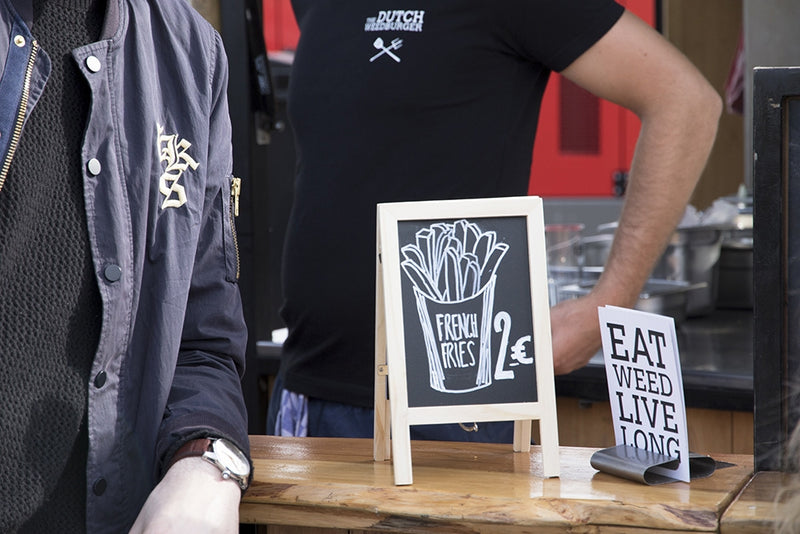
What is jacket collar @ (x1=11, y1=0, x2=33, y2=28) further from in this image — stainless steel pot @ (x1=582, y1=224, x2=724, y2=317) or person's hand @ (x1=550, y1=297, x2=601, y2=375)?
stainless steel pot @ (x1=582, y1=224, x2=724, y2=317)

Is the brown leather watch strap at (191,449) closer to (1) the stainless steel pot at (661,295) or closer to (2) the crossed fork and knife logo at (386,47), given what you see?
(2) the crossed fork and knife logo at (386,47)

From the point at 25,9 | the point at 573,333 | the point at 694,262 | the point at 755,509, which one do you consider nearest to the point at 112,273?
the point at 25,9

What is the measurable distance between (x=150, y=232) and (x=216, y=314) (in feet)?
0.44

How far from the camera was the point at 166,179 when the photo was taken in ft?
3.58

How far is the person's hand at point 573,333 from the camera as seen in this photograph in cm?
166

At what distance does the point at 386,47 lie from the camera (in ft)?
5.42

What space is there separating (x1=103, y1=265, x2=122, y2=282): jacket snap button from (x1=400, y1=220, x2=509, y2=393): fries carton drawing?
1.10 feet

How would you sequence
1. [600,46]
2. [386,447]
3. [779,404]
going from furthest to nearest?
[600,46], [386,447], [779,404]

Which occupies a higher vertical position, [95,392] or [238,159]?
[238,159]

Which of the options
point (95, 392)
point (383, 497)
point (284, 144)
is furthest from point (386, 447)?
point (284, 144)

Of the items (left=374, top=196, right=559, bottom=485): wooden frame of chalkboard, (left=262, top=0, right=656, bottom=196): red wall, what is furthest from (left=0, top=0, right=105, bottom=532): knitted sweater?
(left=262, top=0, right=656, bottom=196): red wall

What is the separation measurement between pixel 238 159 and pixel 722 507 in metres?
1.67

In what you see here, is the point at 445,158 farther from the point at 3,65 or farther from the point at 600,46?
the point at 3,65

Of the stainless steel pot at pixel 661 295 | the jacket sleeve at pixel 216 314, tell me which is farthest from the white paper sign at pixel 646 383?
the stainless steel pot at pixel 661 295
